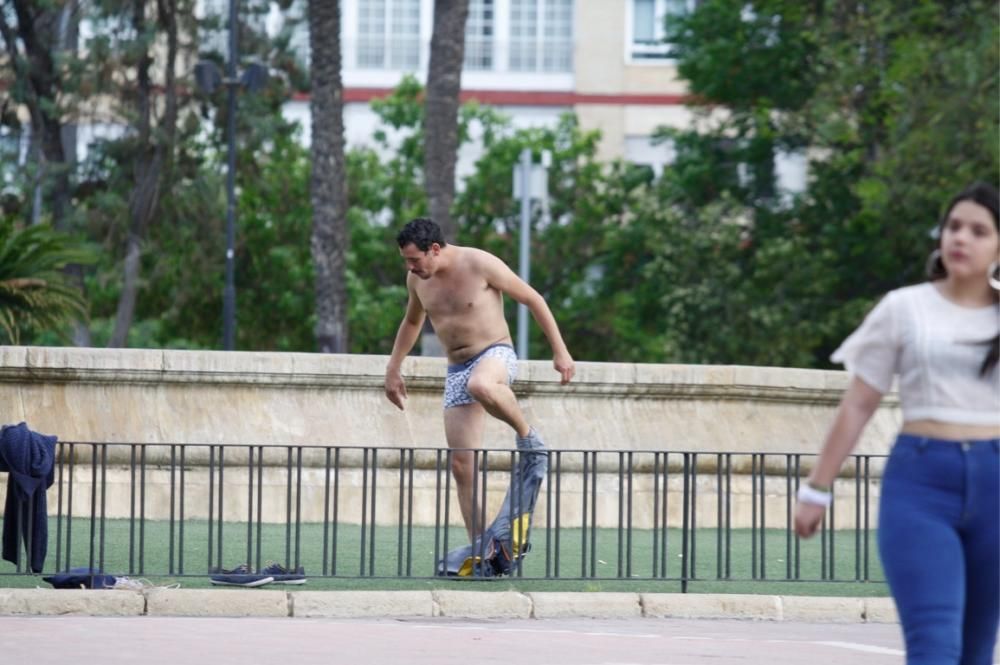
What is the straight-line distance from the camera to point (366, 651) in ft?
27.8

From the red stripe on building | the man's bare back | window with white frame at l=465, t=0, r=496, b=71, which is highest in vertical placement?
window with white frame at l=465, t=0, r=496, b=71

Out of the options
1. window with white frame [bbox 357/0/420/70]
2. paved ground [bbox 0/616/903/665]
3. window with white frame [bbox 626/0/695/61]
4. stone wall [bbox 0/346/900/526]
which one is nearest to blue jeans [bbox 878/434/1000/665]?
paved ground [bbox 0/616/903/665]

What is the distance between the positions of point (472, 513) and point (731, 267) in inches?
1252

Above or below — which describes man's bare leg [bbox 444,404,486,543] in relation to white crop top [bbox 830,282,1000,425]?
below

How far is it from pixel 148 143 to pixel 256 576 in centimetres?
3450

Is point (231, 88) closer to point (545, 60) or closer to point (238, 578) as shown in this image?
point (545, 60)

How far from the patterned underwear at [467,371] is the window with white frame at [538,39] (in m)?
48.7

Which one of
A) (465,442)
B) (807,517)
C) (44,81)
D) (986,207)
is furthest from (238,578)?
(44,81)

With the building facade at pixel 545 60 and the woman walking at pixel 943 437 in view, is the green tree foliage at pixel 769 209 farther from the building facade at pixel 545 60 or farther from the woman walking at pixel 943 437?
the woman walking at pixel 943 437

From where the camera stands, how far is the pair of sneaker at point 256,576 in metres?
10.6

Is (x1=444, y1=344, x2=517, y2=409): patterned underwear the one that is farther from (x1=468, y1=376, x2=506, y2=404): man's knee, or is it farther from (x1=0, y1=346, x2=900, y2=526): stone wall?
(x1=0, y1=346, x2=900, y2=526): stone wall

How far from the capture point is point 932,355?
5.35m

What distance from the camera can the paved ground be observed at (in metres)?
8.14

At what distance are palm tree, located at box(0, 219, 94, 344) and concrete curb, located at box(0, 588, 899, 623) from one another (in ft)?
36.7
